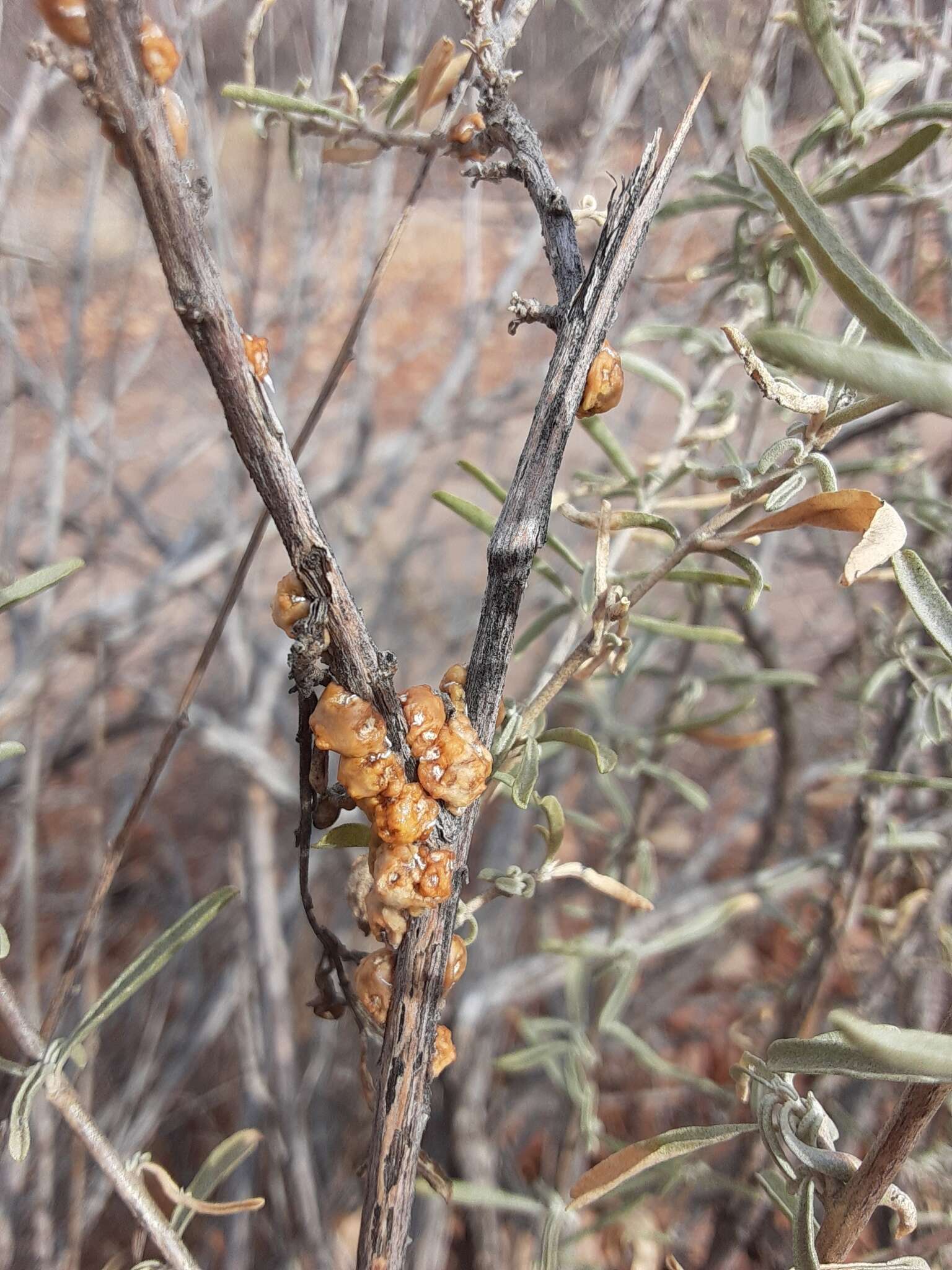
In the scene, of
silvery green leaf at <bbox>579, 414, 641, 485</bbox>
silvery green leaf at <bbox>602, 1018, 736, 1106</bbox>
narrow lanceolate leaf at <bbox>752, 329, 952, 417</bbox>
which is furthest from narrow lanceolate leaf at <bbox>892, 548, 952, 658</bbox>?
silvery green leaf at <bbox>602, 1018, 736, 1106</bbox>

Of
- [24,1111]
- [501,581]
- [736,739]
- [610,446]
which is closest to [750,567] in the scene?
[501,581]

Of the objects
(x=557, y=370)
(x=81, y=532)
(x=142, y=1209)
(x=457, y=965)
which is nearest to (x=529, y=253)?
(x=81, y=532)

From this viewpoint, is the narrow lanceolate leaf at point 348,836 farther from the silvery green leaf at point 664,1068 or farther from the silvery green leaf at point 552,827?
the silvery green leaf at point 664,1068

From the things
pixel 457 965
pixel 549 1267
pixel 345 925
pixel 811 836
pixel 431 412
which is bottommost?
pixel 345 925

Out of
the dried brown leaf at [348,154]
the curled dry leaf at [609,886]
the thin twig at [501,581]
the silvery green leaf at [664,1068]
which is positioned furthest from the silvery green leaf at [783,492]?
the silvery green leaf at [664,1068]

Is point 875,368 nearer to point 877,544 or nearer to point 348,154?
point 877,544

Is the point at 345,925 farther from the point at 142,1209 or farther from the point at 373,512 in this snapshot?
the point at 142,1209

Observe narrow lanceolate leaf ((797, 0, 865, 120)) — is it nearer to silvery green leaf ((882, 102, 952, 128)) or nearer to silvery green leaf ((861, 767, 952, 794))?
silvery green leaf ((882, 102, 952, 128))
